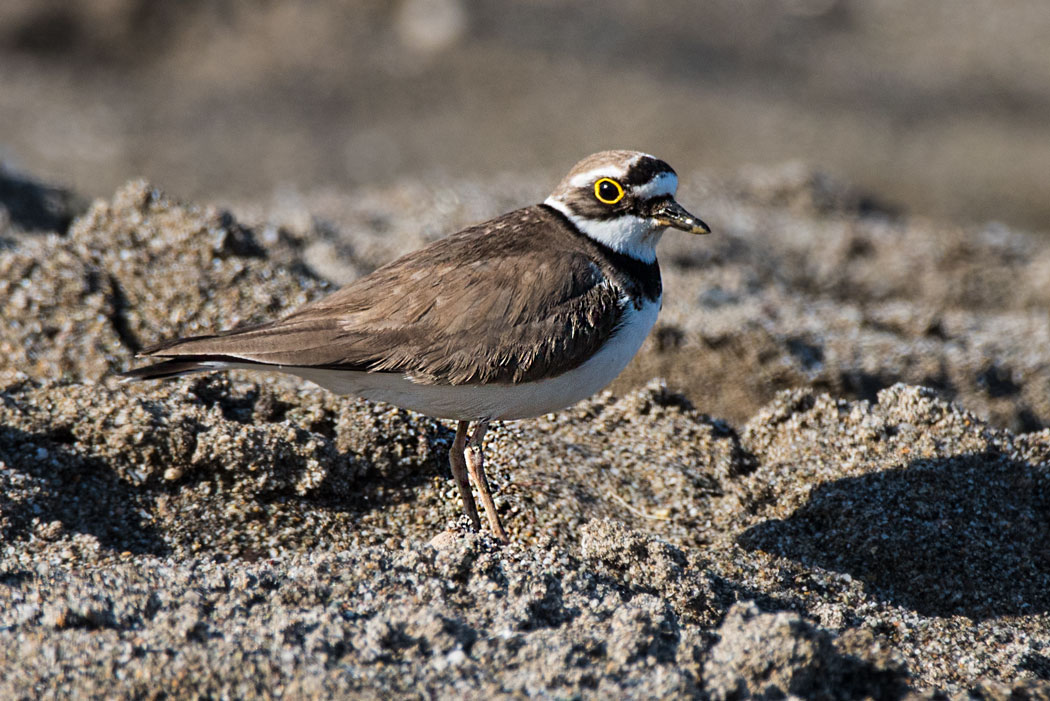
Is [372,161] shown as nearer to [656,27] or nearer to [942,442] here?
[656,27]

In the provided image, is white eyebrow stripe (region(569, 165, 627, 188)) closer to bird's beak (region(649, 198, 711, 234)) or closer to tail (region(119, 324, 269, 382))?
bird's beak (region(649, 198, 711, 234))

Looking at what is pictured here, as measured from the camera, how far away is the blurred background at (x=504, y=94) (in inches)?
510

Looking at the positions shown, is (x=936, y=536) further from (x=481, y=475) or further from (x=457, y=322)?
(x=457, y=322)

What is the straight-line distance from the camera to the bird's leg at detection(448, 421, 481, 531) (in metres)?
4.17

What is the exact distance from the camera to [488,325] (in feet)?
12.8

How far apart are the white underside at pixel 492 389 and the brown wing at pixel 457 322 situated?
0.15ft

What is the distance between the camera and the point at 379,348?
383 cm

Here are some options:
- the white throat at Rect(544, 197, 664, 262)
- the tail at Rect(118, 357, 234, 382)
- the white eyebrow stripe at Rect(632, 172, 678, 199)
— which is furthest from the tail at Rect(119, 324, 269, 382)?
the white eyebrow stripe at Rect(632, 172, 678, 199)

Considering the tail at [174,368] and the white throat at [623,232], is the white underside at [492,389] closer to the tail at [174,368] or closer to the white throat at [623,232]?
the tail at [174,368]

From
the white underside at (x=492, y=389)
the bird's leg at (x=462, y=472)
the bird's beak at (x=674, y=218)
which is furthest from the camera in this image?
the bird's beak at (x=674, y=218)

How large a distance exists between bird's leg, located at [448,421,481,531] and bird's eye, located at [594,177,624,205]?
1.04 m

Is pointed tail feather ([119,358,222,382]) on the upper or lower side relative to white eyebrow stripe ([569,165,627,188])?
lower

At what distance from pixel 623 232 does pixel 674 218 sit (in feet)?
0.68

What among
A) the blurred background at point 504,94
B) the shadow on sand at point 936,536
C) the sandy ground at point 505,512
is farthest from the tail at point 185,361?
the blurred background at point 504,94
